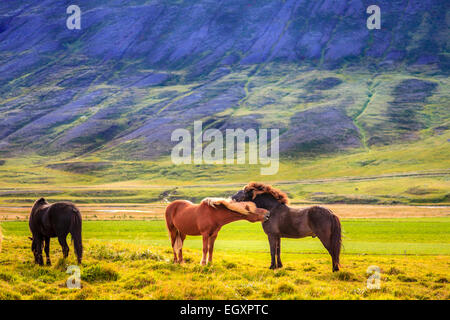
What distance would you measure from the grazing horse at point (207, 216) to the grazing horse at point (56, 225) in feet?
11.4

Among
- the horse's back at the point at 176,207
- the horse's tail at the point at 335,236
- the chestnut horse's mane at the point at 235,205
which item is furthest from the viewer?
the horse's back at the point at 176,207

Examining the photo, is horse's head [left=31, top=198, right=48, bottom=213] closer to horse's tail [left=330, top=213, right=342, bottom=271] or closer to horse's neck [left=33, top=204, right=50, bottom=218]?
horse's neck [left=33, top=204, right=50, bottom=218]

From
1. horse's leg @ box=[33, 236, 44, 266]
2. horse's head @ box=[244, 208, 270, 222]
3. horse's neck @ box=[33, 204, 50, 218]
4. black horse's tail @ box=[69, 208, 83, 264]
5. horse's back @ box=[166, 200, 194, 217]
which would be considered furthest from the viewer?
horse's back @ box=[166, 200, 194, 217]

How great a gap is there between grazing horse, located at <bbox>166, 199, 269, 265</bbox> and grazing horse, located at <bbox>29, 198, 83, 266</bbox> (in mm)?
3481

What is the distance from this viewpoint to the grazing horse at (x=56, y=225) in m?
14.6

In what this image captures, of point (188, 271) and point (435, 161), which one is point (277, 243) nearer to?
point (188, 271)

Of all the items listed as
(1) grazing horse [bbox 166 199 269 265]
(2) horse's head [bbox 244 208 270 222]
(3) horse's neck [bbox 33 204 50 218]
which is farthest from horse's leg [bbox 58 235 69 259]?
(2) horse's head [bbox 244 208 270 222]

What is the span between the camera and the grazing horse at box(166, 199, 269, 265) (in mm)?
13688

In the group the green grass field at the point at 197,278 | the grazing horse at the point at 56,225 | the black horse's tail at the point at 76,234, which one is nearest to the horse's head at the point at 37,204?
the grazing horse at the point at 56,225

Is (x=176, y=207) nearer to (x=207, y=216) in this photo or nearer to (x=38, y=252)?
(x=207, y=216)

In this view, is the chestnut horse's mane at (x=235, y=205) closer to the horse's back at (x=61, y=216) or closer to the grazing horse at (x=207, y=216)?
the grazing horse at (x=207, y=216)

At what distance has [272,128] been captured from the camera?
193 meters
